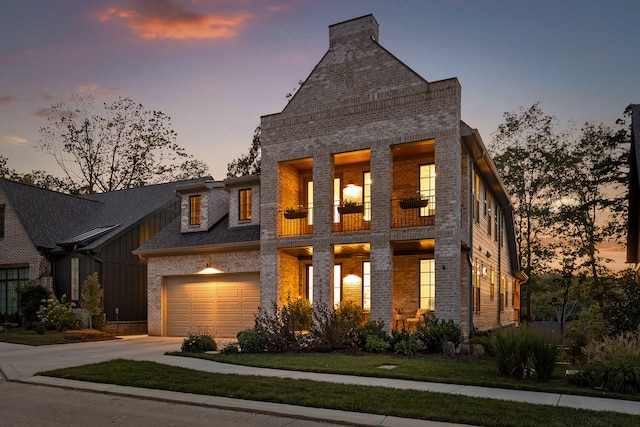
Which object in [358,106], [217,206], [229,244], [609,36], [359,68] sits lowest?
[229,244]

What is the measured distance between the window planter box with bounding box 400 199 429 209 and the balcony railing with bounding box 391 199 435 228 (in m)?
0.45

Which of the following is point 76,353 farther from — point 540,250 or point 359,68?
point 540,250

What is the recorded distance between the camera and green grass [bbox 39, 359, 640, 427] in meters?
7.50

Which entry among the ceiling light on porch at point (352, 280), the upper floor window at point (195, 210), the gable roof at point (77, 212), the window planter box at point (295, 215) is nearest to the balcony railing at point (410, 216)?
the ceiling light on porch at point (352, 280)

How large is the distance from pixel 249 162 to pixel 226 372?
29.4m

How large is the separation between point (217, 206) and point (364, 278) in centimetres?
721

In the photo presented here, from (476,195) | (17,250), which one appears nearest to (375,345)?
(476,195)

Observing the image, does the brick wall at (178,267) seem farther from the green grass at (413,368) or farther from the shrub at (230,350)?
the green grass at (413,368)

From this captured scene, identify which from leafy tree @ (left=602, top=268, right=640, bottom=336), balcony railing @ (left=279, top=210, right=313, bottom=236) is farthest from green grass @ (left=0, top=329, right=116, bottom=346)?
leafy tree @ (left=602, top=268, right=640, bottom=336)

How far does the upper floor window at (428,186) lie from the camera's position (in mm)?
19172

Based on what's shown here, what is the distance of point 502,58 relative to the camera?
66.5ft

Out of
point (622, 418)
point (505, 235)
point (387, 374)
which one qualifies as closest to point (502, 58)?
point (505, 235)

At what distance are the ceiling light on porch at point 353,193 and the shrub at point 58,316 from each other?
494 inches

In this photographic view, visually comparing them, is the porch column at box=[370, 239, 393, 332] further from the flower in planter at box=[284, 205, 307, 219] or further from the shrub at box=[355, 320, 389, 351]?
the flower in planter at box=[284, 205, 307, 219]
